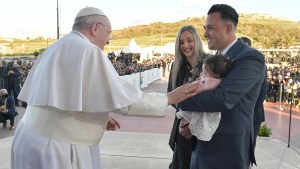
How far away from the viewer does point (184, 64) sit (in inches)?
144

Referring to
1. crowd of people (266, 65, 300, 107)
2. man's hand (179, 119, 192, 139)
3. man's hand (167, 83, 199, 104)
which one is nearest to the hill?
crowd of people (266, 65, 300, 107)

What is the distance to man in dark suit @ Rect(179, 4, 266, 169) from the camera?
6.56 feet

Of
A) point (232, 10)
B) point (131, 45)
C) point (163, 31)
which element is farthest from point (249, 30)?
point (232, 10)

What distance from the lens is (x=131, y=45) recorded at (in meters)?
30.3

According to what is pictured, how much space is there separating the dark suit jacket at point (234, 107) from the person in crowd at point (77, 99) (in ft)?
0.64

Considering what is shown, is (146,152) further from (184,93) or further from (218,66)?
(218,66)

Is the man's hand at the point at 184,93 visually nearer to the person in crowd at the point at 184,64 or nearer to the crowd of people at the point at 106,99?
the crowd of people at the point at 106,99

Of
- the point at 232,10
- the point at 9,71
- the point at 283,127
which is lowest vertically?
the point at 283,127

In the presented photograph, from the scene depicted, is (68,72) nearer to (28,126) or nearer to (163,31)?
(28,126)

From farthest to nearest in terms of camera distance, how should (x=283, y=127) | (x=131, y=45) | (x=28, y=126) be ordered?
(x=131, y=45) < (x=283, y=127) < (x=28, y=126)

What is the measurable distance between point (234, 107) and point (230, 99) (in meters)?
0.16

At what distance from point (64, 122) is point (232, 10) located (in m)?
1.32

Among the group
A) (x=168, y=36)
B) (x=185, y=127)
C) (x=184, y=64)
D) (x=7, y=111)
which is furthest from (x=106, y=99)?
(x=168, y=36)

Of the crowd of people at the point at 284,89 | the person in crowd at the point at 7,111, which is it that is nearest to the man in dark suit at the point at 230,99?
the person in crowd at the point at 7,111
